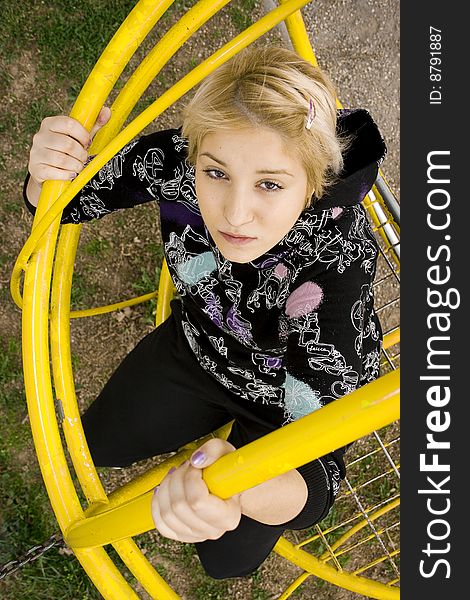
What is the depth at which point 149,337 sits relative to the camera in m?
1.82

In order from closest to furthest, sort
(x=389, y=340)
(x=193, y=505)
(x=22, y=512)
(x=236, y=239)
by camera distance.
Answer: (x=193, y=505) < (x=236, y=239) < (x=389, y=340) < (x=22, y=512)

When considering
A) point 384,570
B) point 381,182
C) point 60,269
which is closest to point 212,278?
point 60,269

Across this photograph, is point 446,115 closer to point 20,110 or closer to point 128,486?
point 128,486

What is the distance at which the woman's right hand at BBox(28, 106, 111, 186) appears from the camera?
1252 mm

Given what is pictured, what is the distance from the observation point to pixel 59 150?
1253mm

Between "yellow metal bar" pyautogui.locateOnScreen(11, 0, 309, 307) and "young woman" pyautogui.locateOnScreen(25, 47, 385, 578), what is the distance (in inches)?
2.2

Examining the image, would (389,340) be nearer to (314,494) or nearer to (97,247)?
(314,494)

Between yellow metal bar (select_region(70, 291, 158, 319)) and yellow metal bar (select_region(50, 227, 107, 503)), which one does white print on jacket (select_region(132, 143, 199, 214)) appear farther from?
yellow metal bar (select_region(70, 291, 158, 319))

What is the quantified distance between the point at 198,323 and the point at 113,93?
3.84 feet

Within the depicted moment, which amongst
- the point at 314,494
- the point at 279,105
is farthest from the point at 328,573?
the point at 279,105

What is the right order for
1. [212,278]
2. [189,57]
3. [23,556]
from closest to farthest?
[212,278]
[23,556]
[189,57]

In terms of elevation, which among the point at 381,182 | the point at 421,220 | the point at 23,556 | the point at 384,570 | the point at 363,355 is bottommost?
the point at 384,570

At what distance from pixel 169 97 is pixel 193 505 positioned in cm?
62

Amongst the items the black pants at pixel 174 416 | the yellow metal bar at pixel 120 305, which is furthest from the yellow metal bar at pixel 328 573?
the yellow metal bar at pixel 120 305
